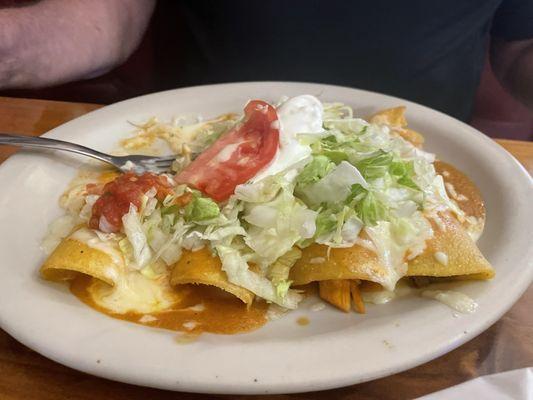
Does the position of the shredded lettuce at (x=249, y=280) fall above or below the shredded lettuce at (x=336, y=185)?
below

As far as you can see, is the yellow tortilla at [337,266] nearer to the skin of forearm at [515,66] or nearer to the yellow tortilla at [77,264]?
the yellow tortilla at [77,264]

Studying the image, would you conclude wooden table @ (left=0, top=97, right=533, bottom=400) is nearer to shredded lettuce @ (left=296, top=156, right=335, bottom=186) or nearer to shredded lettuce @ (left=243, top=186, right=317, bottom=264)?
shredded lettuce @ (left=243, top=186, right=317, bottom=264)

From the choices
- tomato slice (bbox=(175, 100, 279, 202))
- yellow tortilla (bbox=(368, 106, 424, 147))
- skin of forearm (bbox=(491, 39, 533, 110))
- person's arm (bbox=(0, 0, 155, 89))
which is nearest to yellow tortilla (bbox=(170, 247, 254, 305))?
tomato slice (bbox=(175, 100, 279, 202))

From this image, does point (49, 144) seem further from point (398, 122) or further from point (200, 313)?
point (398, 122)

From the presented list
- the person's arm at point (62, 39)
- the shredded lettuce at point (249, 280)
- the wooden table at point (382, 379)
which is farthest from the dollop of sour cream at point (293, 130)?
the person's arm at point (62, 39)

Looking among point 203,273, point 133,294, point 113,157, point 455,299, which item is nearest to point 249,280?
point 203,273
